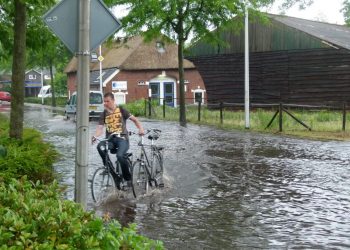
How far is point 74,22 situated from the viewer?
5902mm

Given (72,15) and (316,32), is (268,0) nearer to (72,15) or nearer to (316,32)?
(316,32)

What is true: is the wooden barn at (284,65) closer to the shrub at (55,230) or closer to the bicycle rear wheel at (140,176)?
the bicycle rear wheel at (140,176)

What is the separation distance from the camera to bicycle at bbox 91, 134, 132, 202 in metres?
9.09

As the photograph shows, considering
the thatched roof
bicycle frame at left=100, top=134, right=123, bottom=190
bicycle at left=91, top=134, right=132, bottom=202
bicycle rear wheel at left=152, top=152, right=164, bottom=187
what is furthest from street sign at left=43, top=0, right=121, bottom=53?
the thatched roof

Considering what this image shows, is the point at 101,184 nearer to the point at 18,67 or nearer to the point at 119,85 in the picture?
the point at 18,67

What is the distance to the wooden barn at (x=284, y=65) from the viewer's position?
100.0ft

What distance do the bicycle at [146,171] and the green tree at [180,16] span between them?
14297mm

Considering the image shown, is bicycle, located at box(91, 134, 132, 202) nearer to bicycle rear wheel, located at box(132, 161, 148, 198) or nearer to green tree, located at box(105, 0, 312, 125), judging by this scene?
bicycle rear wheel, located at box(132, 161, 148, 198)

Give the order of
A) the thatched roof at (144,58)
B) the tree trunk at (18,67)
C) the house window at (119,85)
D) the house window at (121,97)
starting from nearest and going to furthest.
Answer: the tree trunk at (18,67), the house window at (119,85), the thatched roof at (144,58), the house window at (121,97)

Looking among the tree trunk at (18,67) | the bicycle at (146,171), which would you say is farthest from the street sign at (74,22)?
the tree trunk at (18,67)

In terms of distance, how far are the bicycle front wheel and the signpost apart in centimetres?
309

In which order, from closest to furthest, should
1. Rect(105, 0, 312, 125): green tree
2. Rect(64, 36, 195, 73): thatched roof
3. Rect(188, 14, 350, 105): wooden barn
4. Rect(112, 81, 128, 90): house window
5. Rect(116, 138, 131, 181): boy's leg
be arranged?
Rect(116, 138, 131, 181): boy's leg < Rect(105, 0, 312, 125): green tree < Rect(188, 14, 350, 105): wooden barn < Rect(112, 81, 128, 90): house window < Rect(64, 36, 195, 73): thatched roof

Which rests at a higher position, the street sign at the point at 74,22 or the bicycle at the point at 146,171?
the street sign at the point at 74,22

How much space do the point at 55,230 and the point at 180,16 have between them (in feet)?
75.5
